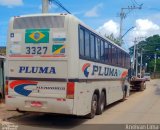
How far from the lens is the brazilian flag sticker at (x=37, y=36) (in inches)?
484

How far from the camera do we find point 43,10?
57.0 ft

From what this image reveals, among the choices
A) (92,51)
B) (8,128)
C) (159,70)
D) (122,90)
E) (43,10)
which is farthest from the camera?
(159,70)

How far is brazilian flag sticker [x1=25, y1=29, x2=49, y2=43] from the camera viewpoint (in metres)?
12.3

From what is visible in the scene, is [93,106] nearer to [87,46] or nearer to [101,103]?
[101,103]

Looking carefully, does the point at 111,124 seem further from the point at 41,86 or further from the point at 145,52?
the point at 145,52

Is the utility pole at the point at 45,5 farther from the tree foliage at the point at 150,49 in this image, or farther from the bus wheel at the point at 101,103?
the tree foliage at the point at 150,49

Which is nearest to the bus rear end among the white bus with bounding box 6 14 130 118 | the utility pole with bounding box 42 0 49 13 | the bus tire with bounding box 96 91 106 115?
the white bus with bounding box 6 14 130 118

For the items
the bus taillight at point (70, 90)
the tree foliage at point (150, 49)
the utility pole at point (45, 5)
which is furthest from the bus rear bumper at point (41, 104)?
the tree foliage at point (150, 49)

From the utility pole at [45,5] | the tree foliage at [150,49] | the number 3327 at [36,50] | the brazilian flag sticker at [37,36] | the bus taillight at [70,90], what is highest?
the tree foliage at [150,49]

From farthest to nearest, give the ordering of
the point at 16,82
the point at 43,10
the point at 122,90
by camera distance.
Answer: the point at 122,90
the point at 43,10
the point at 16,82

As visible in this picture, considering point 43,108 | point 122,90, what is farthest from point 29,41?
point 122,90

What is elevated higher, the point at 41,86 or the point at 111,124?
the point at 41,86

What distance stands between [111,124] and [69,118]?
6.76ft

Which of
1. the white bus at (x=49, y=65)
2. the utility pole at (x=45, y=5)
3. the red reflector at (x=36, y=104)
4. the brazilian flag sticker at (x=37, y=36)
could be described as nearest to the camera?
the white bus at (x=49, y=65)
